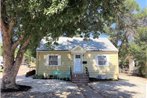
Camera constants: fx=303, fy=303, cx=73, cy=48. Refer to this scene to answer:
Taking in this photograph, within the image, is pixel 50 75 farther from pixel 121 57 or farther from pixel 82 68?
pixel 121 57

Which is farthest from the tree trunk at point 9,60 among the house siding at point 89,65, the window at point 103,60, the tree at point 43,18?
the window at point 103,60

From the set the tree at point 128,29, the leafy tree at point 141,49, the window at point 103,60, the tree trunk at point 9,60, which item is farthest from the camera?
the tree at point 128,29

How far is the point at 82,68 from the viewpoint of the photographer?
1287 inches

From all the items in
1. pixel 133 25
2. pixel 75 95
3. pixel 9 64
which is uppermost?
pixel 133 25

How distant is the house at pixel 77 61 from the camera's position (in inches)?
1273

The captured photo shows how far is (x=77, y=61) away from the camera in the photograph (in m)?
32.8

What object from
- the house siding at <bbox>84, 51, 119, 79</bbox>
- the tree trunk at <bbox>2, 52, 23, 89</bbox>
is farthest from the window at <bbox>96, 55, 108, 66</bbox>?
the tree trunk at <bbox>2, 52, 23, 89</bbox>

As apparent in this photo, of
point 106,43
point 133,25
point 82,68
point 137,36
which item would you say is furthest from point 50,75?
point 133,25

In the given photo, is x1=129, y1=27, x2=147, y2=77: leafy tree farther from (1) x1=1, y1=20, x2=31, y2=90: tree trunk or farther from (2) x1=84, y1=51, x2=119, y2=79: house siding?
(1) x1=1, y1=20, x2=31, y2=90: tree trunk

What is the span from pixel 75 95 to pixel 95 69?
44.3 ft

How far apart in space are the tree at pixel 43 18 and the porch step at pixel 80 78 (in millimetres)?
8444

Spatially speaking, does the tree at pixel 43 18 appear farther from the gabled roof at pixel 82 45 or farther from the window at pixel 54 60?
the gabled roof at pixel 82 45

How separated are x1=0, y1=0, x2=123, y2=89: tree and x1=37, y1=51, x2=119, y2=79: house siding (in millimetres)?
9565

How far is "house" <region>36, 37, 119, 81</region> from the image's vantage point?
32344mm
